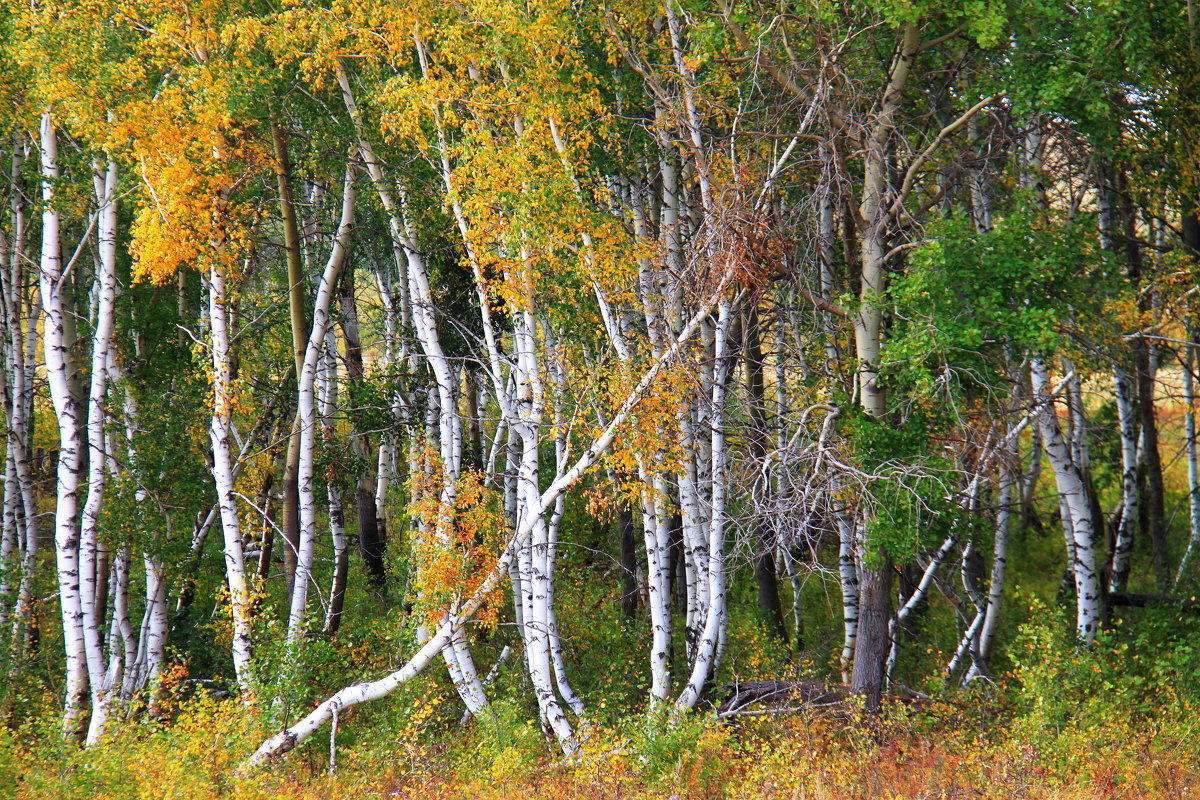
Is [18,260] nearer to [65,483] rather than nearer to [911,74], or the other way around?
[65,483]

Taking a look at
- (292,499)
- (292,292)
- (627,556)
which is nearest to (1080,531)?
(627,556)

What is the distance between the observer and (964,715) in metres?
10.2

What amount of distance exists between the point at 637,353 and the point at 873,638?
4.41 metres

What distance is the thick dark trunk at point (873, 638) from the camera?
9859 millimetres

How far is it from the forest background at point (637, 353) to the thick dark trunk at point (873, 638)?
0.06m

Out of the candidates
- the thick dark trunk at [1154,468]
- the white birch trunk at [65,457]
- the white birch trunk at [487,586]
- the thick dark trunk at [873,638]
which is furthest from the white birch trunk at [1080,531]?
the white birch trunk at [65,457]

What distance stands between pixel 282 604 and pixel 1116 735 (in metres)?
13.1

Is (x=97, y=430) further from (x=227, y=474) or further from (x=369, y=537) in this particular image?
(x=369, y=537)

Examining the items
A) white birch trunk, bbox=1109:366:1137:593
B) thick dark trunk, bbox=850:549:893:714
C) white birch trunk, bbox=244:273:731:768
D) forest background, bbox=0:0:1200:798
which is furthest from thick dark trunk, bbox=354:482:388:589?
white birch trunk, bbox=1109:366:1137:593

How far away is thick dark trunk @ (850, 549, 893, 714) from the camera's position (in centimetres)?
986

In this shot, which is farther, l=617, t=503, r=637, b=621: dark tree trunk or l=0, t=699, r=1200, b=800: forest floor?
l=617, t=503, r=637, b=621: dark tree trunk

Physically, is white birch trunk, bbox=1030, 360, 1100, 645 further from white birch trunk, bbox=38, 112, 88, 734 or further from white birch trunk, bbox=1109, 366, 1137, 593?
white birch trunk, bbox=38, 112, 88, 734

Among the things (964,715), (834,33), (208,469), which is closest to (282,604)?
(208,469)

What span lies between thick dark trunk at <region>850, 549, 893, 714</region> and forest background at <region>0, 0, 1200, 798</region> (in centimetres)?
6
